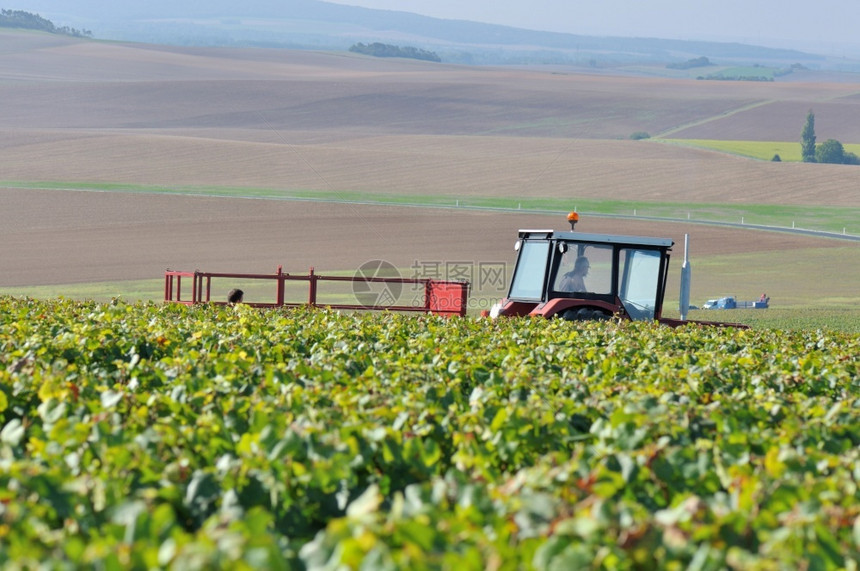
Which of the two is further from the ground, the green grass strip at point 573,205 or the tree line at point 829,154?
the tree line at point 829,154

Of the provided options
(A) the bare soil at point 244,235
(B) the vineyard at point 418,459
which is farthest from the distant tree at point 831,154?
(B) the vineyard at point 418,459

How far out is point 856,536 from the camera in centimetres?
315

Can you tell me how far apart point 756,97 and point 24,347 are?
140 metres

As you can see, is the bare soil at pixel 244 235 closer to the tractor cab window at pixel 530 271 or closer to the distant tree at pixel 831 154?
the tractor cab window at pixel 530 271

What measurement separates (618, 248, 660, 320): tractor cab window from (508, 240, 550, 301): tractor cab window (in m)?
1.02

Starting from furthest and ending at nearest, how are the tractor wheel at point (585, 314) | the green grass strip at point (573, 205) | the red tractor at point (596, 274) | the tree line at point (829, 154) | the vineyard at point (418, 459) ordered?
1. the tree line at point (829, 154)
2. the green grass strip at point (573, 205)
3. the red tractor at point (596, 274)
4. the tractor wheel at point (585, 314)
5. the vineyard at point (418, 459)

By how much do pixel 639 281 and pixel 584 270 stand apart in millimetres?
792

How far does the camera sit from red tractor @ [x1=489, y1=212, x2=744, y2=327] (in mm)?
14383

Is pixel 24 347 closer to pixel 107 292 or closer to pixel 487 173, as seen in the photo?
pixel 107 292

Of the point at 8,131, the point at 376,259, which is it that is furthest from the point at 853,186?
the point at 8,131

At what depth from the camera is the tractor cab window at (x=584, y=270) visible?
1443cm

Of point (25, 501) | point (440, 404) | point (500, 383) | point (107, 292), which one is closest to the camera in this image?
point (25, 501)

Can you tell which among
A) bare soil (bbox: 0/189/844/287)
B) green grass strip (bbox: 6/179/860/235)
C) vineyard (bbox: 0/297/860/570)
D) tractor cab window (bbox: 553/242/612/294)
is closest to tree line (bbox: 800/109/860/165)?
green grass strip (bbox: 6/179/860/235)

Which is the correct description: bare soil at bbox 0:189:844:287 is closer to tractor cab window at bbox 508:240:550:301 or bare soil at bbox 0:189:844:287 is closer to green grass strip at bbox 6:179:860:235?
green grass strip at bbox 6:179:860:235
